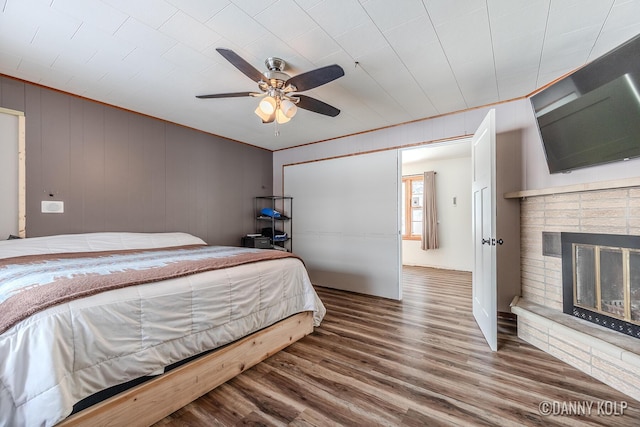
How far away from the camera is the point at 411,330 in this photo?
272cm

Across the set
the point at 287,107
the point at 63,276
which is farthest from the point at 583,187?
the point at 63,276

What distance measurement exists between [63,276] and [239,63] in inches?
63.5

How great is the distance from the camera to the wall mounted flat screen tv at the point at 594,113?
5.80 feet

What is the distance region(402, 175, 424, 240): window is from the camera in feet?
21.3

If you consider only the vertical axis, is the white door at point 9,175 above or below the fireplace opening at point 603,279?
above

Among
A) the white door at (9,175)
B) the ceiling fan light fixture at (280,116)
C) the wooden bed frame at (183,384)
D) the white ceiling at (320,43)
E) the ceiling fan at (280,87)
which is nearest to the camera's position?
the wooden bed frame at (183,384)

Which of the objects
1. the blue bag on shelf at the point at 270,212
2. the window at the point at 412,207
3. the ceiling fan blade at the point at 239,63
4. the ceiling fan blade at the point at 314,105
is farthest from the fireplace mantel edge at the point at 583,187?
the window at the point at 412,207

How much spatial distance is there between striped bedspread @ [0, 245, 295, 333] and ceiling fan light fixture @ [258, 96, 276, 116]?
120cm

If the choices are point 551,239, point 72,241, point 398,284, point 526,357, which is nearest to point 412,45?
point 551,239

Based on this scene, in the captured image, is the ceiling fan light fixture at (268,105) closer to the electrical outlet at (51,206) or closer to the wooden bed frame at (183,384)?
the wooden bed frame at (183,384)

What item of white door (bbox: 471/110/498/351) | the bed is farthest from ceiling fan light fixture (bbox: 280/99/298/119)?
white door (bbox: 471/110/498/351)

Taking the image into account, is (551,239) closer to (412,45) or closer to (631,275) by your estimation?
(631,275)

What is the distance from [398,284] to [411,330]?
1062mm

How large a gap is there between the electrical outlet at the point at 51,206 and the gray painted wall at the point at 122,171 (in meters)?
0.03
